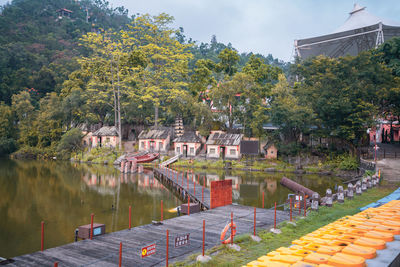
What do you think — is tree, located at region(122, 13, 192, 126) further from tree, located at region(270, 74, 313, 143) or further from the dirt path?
the dirt path

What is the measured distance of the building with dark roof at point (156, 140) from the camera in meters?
57.1

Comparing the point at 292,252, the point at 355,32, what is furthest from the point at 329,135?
the point at 292,252

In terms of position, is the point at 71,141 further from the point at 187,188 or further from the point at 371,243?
→ the point at 371,243

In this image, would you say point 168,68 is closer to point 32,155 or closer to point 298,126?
point 298,126

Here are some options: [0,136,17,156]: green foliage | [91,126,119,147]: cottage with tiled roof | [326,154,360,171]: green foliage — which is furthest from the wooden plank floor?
[0,136,17,156]: green foliage

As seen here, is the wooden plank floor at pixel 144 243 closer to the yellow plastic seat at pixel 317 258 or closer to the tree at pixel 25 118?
the yellow plastic seat at pixel 317 258

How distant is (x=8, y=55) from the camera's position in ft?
266

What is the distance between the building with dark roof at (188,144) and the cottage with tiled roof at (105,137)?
12012 millimetres

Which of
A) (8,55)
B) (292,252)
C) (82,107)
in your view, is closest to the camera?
(292,252)

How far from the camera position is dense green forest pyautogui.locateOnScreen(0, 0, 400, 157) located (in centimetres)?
4012

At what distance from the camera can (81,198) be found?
26.7 m

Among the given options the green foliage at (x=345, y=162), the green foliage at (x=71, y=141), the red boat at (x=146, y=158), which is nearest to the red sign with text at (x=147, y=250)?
the green foliage at (x=345, y=162)

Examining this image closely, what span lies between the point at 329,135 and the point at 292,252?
39.4 metres

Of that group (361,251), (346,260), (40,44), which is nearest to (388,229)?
(361,251)
